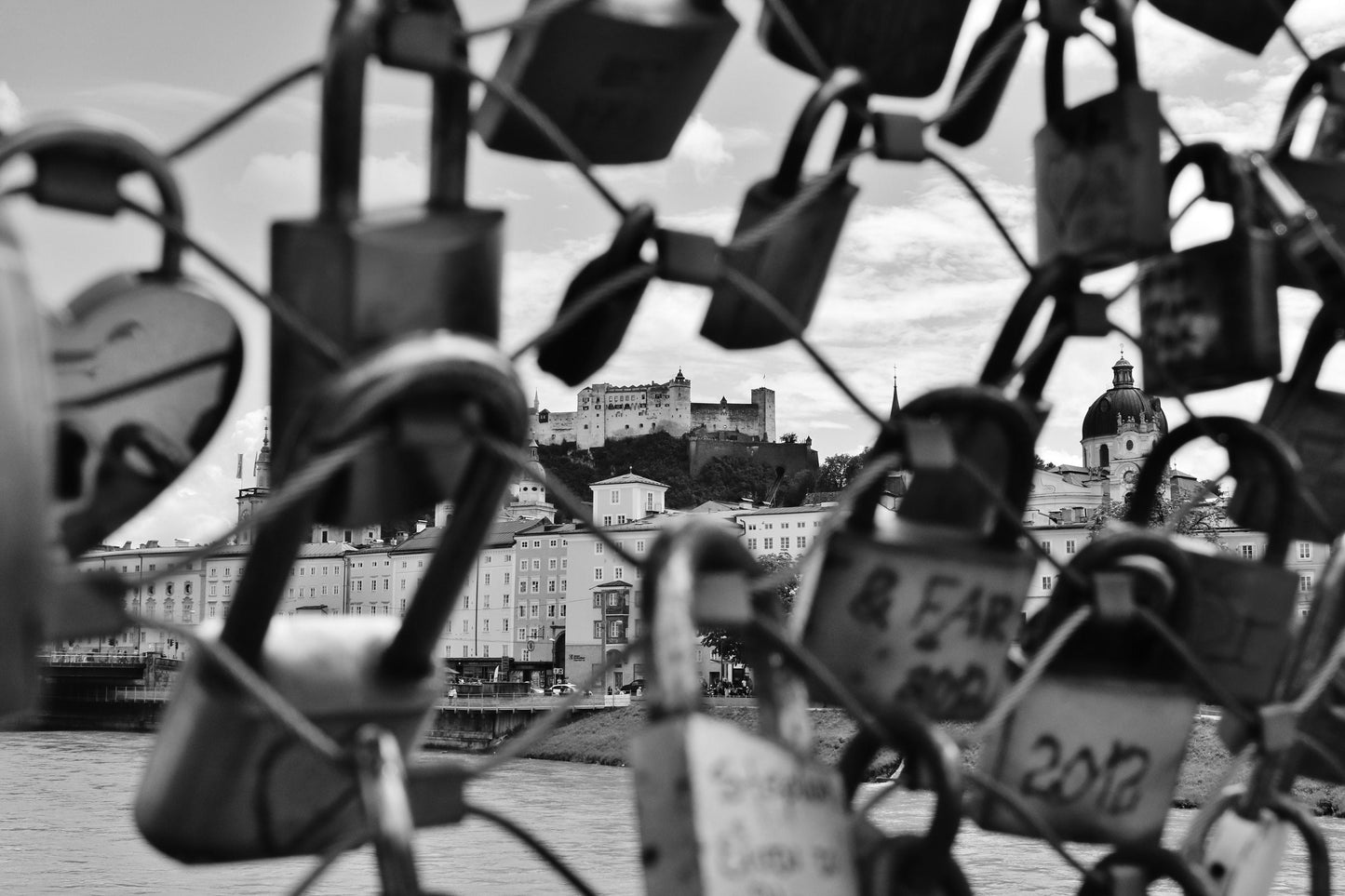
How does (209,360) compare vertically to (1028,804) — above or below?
above

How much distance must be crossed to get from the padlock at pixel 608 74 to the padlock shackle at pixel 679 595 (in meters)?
0.18

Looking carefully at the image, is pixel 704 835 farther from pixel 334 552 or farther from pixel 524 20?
pixel 334 552

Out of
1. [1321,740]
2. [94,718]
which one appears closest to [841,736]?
[1321,740]

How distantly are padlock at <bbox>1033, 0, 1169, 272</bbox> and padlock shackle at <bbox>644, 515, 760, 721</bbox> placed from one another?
1.06 feet

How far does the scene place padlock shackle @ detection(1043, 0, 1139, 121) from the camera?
2.11 feet

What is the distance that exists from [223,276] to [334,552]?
122 feet

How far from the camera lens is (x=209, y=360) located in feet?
1.51

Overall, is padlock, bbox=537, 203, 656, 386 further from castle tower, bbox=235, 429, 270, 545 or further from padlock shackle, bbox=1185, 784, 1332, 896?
padlock shackle, bbox=1185, 784, 1332, 896

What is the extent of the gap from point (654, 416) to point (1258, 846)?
4453 centimetres

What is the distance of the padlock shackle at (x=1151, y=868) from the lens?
538 millimetres

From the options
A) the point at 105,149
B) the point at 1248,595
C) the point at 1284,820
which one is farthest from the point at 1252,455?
the point at 105,149

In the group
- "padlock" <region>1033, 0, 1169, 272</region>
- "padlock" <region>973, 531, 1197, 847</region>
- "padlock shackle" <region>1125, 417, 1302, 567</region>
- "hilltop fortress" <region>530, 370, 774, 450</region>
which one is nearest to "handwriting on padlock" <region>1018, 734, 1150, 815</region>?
"padlock" <region>973, 531, 1197, 847</region>

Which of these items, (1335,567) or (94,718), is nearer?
(1335,567)

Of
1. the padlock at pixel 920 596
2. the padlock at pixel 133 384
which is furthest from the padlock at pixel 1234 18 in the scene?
Answer: the padlock at pixel 133 384
